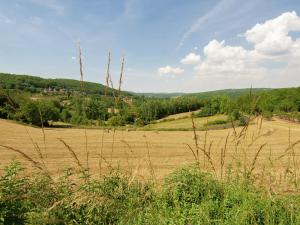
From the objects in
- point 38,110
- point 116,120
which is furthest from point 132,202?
point 38,110

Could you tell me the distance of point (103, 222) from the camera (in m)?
3.14

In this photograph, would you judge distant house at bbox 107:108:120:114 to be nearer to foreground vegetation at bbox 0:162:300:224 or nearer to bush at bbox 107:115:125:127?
bush at bbox 107:115:125:127

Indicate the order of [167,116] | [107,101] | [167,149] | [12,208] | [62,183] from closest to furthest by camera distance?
[12,208], [107,101], [62,183], [167,149], [167,116]

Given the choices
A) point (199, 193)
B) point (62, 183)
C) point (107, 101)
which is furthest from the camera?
point (199, 193)

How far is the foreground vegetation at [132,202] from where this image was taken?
2.92 m

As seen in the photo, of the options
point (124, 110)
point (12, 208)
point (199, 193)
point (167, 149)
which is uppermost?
point (124, 110)

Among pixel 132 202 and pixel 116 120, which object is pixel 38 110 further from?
pixel 132 202

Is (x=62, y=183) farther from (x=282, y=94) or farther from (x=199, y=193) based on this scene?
(x=282, y=94)

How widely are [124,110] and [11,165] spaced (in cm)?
153

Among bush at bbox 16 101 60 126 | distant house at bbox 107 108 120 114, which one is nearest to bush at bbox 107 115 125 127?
distant house at bbox 107 108 120 114

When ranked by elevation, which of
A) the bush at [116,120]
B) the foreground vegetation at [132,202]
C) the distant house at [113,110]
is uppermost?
the distant house at [113,110]


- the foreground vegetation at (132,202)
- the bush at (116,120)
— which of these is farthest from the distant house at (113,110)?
the foreground vegetation at (132,202)

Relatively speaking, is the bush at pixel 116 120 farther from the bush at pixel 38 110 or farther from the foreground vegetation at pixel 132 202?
the bush at pixel 38 110

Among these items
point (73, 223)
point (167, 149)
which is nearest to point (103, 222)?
point (73, 223)
